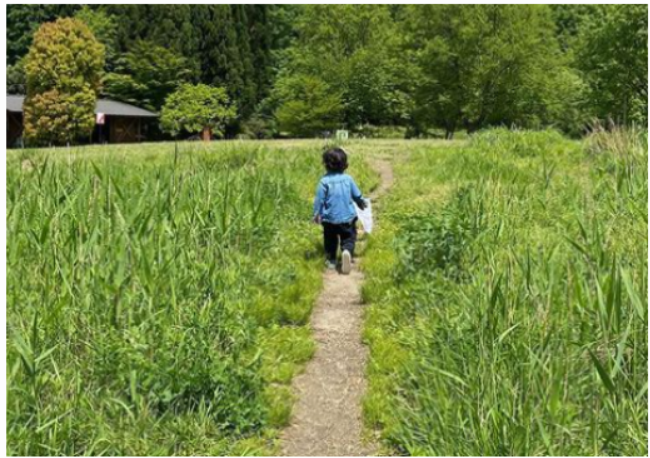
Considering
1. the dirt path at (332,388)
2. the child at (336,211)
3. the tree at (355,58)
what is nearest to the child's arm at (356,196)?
the child at (336,211)

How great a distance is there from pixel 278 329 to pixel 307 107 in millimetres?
22374

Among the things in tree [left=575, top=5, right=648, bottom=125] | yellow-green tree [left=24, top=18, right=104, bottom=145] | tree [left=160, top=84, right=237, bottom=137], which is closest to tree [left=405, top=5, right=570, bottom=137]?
tree [left=575, top=5, right=648, bottom=125]

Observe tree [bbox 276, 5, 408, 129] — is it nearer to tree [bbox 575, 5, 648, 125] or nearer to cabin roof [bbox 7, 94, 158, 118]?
cabin roof [bbox 7, 94, 158, 118]

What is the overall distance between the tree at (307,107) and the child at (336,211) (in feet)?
64.9

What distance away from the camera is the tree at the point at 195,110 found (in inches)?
800

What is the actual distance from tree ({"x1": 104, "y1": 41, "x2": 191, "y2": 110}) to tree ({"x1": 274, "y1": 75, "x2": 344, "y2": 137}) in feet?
13.5

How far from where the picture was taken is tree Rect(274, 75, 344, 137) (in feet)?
82.8

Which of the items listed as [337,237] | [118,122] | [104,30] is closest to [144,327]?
[337,237]

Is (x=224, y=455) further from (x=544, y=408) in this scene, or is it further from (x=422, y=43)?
(x=422, y=43)

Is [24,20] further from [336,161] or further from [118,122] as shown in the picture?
[336,161]

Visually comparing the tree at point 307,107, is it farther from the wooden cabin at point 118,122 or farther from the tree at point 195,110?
the wooden cabin at point 118,122

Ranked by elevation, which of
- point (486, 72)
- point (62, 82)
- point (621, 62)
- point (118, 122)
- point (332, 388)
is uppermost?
point (621, 62)

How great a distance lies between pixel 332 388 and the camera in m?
3.23

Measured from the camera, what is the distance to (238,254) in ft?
15.5
